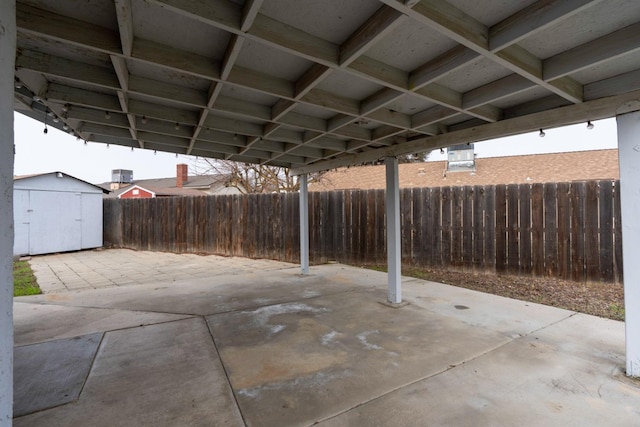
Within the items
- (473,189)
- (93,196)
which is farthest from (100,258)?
(473,189)

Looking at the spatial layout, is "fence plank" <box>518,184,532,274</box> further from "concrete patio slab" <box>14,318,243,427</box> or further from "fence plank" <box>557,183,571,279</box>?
"concrete patio slab" <box>14,318,243,427</box>

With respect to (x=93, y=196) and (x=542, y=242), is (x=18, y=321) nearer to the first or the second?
(x=542, y=242)

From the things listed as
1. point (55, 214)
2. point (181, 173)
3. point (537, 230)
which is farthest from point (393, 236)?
point (181, 173)

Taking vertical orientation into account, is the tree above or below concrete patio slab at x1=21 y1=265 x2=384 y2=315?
above

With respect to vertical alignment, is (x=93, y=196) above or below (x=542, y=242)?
above

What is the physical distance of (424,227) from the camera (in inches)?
273

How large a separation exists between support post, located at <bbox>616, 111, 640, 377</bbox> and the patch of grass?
7635mm

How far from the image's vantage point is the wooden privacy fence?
5.16 m

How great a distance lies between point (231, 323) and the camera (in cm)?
355

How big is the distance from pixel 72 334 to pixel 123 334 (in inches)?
22.1

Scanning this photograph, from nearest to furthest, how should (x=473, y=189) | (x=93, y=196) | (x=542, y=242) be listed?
(x=542, y=242) → (x=473, y=189) → (x=93, y=196)

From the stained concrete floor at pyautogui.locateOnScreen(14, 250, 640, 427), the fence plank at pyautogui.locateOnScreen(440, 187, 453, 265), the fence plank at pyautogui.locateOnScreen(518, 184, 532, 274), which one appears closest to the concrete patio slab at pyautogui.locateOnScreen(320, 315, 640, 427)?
the stained concrete floor at pyautogui.locateOnScreen(14, 250, 640, 427)

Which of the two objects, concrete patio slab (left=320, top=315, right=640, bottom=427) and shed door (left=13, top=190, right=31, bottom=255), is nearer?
concrete patio slab (left=320, top=315, right=640, bottom=427)

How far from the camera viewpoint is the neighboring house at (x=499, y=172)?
1049 centimetres
